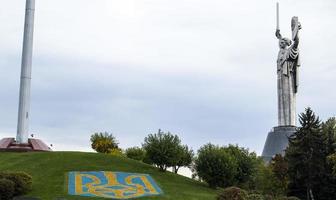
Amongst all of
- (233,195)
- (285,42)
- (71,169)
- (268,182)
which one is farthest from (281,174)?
(285,42)

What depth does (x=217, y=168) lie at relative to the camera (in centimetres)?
6209

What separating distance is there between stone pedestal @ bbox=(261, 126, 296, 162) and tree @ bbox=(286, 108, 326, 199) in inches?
942

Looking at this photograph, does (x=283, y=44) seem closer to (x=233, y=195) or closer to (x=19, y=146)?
(x=19, y=146)

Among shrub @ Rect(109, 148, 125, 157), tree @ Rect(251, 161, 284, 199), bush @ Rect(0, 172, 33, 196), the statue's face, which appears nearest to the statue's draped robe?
the statue's face

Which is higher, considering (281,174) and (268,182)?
(281,174)

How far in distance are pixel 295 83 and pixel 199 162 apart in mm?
31965

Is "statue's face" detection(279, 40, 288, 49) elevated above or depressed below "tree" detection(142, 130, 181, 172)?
above

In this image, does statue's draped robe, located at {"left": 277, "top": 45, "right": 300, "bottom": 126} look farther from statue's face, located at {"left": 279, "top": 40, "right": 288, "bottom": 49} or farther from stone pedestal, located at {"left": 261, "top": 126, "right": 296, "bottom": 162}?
stone pedestal, located at {"left": 261, "top": 126, "right": 296, "bottom": 162}

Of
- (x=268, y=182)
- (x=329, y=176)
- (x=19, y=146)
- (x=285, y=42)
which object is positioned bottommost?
(x=268, y=182)

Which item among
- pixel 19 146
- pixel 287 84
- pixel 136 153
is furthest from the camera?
pixel 287 84

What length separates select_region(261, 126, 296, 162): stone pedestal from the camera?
83188mm

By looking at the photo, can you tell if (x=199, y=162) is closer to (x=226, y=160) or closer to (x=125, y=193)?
(x=226, y=160)

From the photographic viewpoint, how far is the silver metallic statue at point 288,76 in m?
87.8

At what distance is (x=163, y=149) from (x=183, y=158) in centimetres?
399
